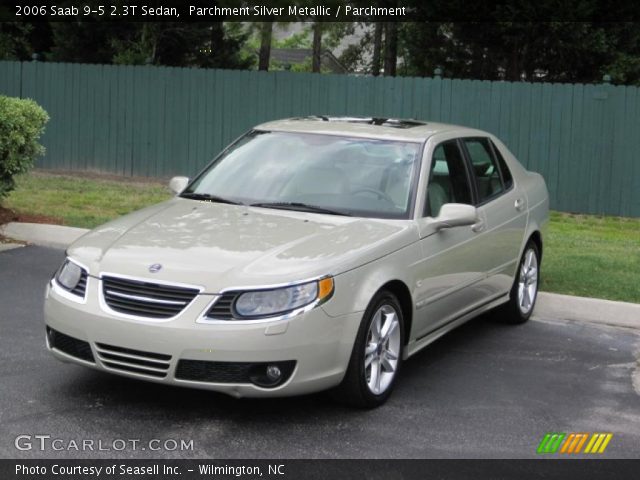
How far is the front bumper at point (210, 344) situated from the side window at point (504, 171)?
9.49ft

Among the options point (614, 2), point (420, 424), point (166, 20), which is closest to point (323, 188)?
point (420, 424)

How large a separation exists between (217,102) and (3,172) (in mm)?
6538

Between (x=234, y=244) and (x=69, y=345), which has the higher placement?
(x=234, y=244)

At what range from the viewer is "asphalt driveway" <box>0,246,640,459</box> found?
5043 mm

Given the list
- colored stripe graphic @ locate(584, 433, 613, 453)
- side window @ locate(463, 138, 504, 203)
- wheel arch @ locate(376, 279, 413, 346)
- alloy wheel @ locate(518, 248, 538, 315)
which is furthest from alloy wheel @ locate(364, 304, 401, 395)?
alloy wheel @ locate(518, 248, 538, 315)

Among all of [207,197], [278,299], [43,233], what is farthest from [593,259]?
[278,299]

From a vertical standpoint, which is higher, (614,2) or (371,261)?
(614,2)

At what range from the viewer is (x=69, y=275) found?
5539 mm

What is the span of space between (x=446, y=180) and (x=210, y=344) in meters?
2.53

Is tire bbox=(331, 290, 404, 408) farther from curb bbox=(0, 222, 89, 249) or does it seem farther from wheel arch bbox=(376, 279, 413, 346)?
curb bbox=(0, 222, 89, 249)

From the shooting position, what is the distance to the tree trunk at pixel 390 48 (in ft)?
78.4

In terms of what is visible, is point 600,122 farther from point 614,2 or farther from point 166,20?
point 166,20

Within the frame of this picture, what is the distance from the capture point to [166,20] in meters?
20.7
